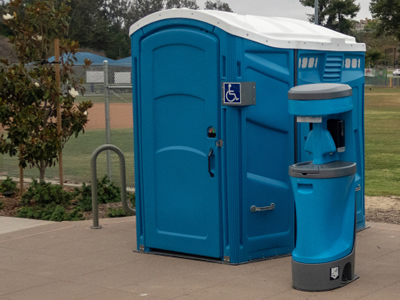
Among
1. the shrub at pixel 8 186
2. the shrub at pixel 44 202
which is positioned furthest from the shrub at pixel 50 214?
the shrub at pixel 8 186

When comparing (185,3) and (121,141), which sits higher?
(185,3)

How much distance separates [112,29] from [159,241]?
8433cm

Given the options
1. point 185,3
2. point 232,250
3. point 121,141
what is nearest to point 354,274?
point 232,250

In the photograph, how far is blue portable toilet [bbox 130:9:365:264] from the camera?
575 cm

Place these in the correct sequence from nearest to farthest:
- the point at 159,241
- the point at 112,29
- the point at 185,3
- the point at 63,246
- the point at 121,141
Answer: the point at 159,241, the point at 63,246, the point at 121,141, the point at 112,29, the point at 185,3

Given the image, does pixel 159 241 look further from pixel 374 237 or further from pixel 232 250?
pixel 374 237

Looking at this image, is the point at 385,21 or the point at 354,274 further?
the point at 385,21

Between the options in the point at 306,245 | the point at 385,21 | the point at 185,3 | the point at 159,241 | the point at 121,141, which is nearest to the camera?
the point at 306,245

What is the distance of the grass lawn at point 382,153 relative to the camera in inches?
451

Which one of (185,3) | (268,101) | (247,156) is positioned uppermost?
(185,3)

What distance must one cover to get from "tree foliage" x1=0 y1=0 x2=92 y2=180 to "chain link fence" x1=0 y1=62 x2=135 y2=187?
0.64 metres

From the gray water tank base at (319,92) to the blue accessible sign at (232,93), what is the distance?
689 millimetres

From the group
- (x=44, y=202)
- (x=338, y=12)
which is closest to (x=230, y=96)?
(x=44, y=202)

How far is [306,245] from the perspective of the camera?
5047 millimetres
